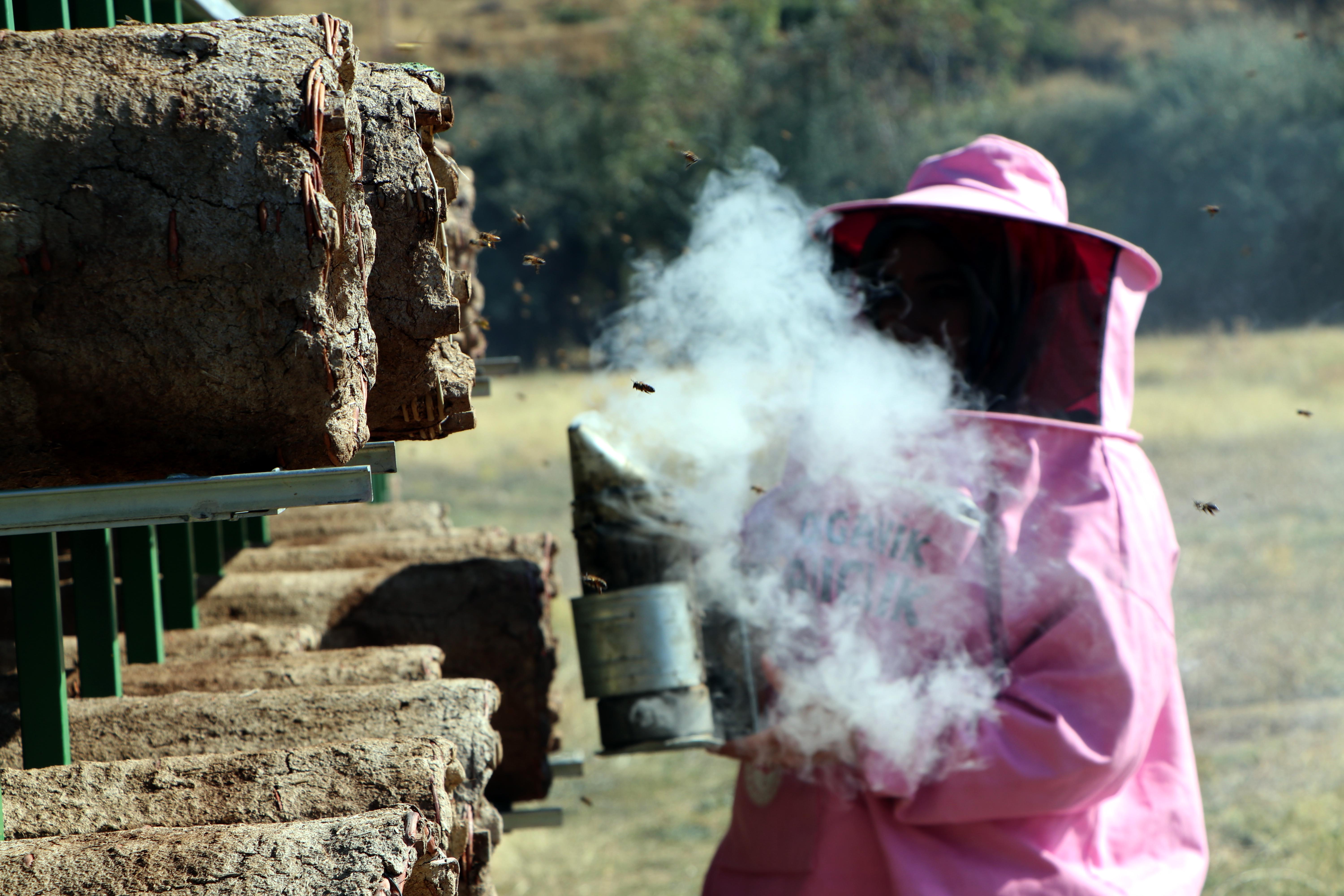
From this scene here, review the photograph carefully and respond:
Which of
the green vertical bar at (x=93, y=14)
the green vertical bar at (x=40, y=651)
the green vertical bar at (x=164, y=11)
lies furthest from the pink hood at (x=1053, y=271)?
the green vertical bar at (x=40, y=651)

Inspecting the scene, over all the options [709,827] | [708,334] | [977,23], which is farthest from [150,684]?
[977,23]

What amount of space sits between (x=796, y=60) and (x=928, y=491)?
72.1ft

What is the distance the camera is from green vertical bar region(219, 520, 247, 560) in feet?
8.64

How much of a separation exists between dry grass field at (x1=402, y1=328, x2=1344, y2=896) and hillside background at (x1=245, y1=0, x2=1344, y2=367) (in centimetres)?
562

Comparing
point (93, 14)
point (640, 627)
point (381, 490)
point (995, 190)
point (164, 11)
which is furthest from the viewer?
point (381, 490)

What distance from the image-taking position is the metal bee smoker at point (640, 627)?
2230 mm

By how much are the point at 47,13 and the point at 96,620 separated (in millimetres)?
920

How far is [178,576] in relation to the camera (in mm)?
2178

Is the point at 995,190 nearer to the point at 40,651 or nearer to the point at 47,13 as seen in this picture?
the point at 47,13

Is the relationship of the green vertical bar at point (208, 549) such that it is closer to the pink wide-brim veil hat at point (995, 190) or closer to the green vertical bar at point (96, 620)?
the green vertical bar at point (96, 620)

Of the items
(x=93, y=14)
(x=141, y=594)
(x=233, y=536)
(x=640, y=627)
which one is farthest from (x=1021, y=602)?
(x=93, y=14)

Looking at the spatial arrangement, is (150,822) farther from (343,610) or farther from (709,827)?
(709,827)

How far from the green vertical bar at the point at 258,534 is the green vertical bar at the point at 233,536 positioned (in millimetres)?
74

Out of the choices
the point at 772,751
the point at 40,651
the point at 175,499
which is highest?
the point at 175,499
